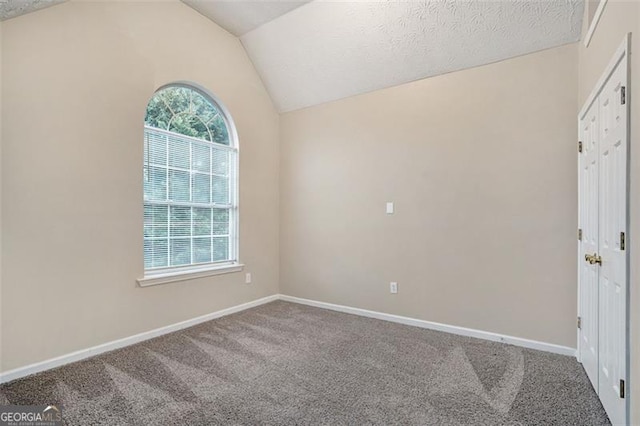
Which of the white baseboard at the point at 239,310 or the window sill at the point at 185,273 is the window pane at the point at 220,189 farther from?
the white baseboard at the point at 239,310

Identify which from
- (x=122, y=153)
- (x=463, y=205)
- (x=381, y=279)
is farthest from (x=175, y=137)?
(x=463, y=205)

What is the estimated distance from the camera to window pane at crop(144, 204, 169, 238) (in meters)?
3.15

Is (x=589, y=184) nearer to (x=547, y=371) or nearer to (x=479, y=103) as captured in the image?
(x=479, y=103)

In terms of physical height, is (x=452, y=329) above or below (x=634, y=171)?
below

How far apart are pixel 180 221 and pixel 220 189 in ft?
2.03

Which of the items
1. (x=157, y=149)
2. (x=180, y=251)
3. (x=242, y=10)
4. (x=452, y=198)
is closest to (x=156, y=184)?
(x=157, y=149)

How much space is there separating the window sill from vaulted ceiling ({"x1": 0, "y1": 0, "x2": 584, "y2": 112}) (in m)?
2.14

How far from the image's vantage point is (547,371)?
2416 millimetres

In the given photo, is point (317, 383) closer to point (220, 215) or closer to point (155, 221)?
point (155, 221)

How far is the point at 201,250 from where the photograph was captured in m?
3.68

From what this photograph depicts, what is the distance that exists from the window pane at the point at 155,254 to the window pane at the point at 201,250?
0.33m

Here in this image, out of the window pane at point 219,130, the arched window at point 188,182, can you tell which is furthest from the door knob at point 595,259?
the window pane at point 219,130

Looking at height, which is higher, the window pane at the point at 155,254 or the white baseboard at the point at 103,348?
the window pane at the point at 155,254

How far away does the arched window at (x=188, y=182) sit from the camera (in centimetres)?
321
